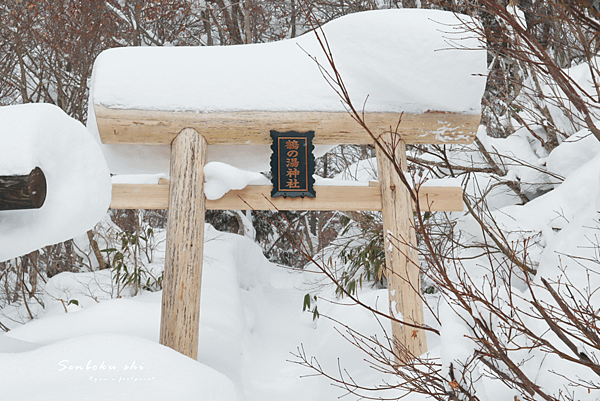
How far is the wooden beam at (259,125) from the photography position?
3.26 metres

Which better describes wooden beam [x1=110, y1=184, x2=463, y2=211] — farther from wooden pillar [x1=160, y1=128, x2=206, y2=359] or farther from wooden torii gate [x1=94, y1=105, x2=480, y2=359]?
wooden pillar [x1=160, y1=128, x2=206, y2=359]

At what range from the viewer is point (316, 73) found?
330cm

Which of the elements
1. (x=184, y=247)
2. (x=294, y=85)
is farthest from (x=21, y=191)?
(x=294, y=85)

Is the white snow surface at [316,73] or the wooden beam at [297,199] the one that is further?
the wooden beam at [297,199]

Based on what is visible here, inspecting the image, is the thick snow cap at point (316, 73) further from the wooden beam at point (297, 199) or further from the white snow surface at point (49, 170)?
the white snow surface at point (49, 170)

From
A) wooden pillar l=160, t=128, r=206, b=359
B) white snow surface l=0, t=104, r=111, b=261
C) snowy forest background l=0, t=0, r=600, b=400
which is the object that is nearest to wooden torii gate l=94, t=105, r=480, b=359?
wooden pillar l=160, t=128, r=206, b=359

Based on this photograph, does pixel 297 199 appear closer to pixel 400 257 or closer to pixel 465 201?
pixel 400 257

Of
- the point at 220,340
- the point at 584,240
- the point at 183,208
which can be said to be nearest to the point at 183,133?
the point at 183,208

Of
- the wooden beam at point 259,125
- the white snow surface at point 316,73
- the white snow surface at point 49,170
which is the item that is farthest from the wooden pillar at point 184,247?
the white snow surface at point 49,170

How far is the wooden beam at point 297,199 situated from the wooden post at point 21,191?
6.61 feet

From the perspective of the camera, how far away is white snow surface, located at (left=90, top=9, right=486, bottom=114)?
3.17 m

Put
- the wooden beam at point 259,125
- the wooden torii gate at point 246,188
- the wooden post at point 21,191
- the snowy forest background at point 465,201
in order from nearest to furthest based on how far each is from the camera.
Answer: the wooden post at point 21,191 < the snowy forest background at point 465,201 < the wooden torii gate at point 246,188 < the wooden beam at point 259,125

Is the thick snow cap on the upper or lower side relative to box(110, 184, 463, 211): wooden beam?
upper

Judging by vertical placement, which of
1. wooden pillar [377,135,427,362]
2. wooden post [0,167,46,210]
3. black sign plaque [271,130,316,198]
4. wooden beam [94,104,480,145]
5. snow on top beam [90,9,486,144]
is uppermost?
snow on top beam [90,9,486,144]
